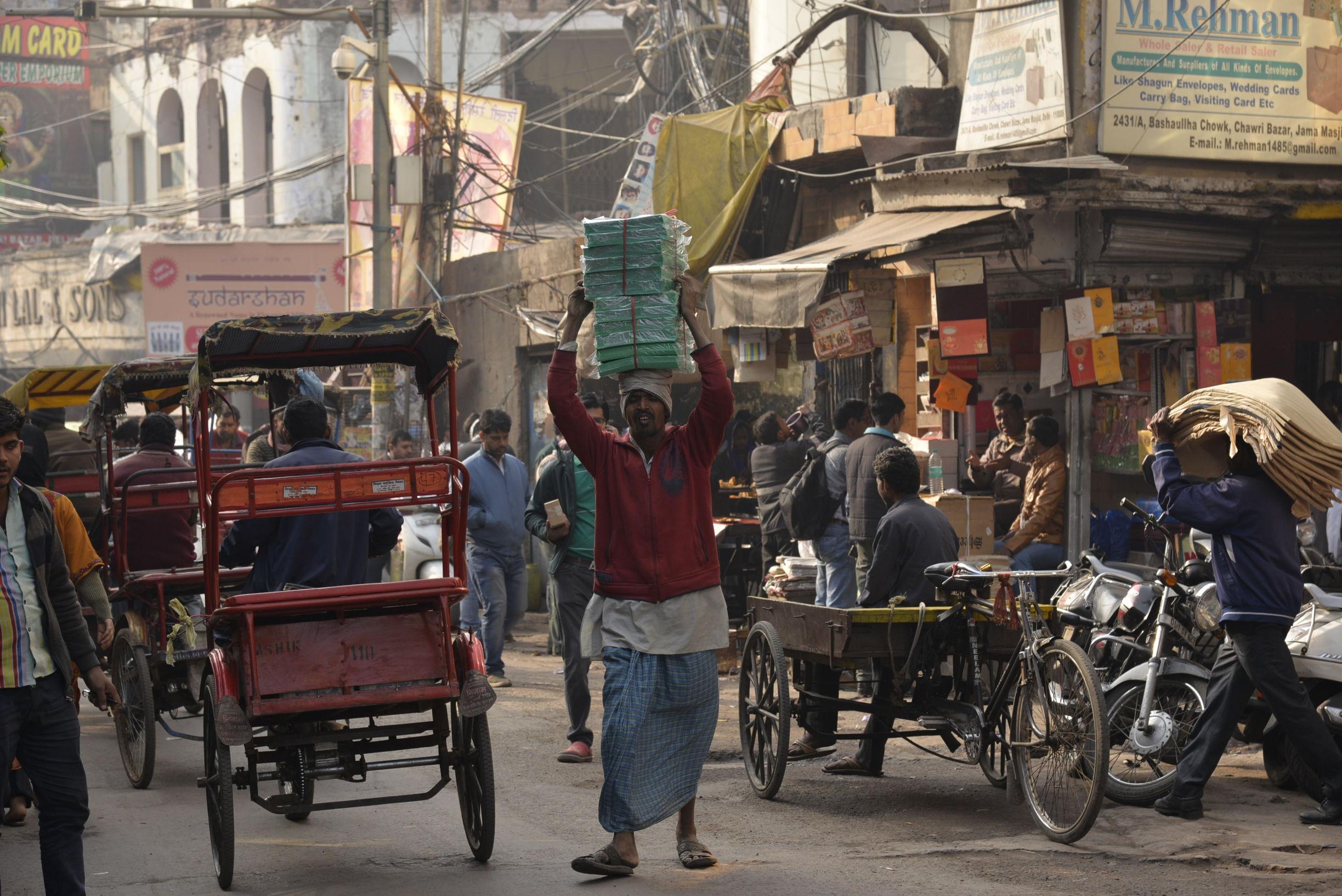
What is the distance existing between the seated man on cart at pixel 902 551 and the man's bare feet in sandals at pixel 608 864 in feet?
6.14

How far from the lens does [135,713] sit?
320 inches

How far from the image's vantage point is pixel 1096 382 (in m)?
10.9

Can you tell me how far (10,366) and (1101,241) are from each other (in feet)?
97.2

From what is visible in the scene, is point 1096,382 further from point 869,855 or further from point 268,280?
point 268,280

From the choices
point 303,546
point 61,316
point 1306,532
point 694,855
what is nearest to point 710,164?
point 1306,532

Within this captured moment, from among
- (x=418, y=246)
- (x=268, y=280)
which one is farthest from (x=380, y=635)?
(x=268, y=280)

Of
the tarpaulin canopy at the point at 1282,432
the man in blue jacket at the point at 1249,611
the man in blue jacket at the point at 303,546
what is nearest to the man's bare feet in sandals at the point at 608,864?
the man in blue jacket at the point at 303,546

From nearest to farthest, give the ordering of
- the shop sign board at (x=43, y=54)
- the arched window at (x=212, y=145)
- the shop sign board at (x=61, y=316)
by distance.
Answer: the shop sign board at (x=61, y=316) → the arched window at (x=212, y=145) → the shop sign board at (x=43, y=54)

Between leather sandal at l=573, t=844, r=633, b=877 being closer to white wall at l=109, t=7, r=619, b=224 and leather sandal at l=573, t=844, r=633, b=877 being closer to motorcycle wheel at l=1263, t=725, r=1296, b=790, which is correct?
motorcycle wheel at l=1263, t=725, r=1296, b=790

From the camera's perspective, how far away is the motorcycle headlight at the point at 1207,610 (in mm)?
7316

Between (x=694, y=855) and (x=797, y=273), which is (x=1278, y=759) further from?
(x=797, y=273)

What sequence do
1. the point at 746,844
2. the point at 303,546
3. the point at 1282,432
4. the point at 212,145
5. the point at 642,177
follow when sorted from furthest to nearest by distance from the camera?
the point at 212,145 < the point at 642,177 < the point at 303,546 < the point at 746,844 < the point at 1282,432

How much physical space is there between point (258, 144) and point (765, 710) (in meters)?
29.3

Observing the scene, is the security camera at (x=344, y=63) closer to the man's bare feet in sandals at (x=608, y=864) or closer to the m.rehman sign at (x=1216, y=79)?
the m.rehman sign at (x=1216, y=79)
